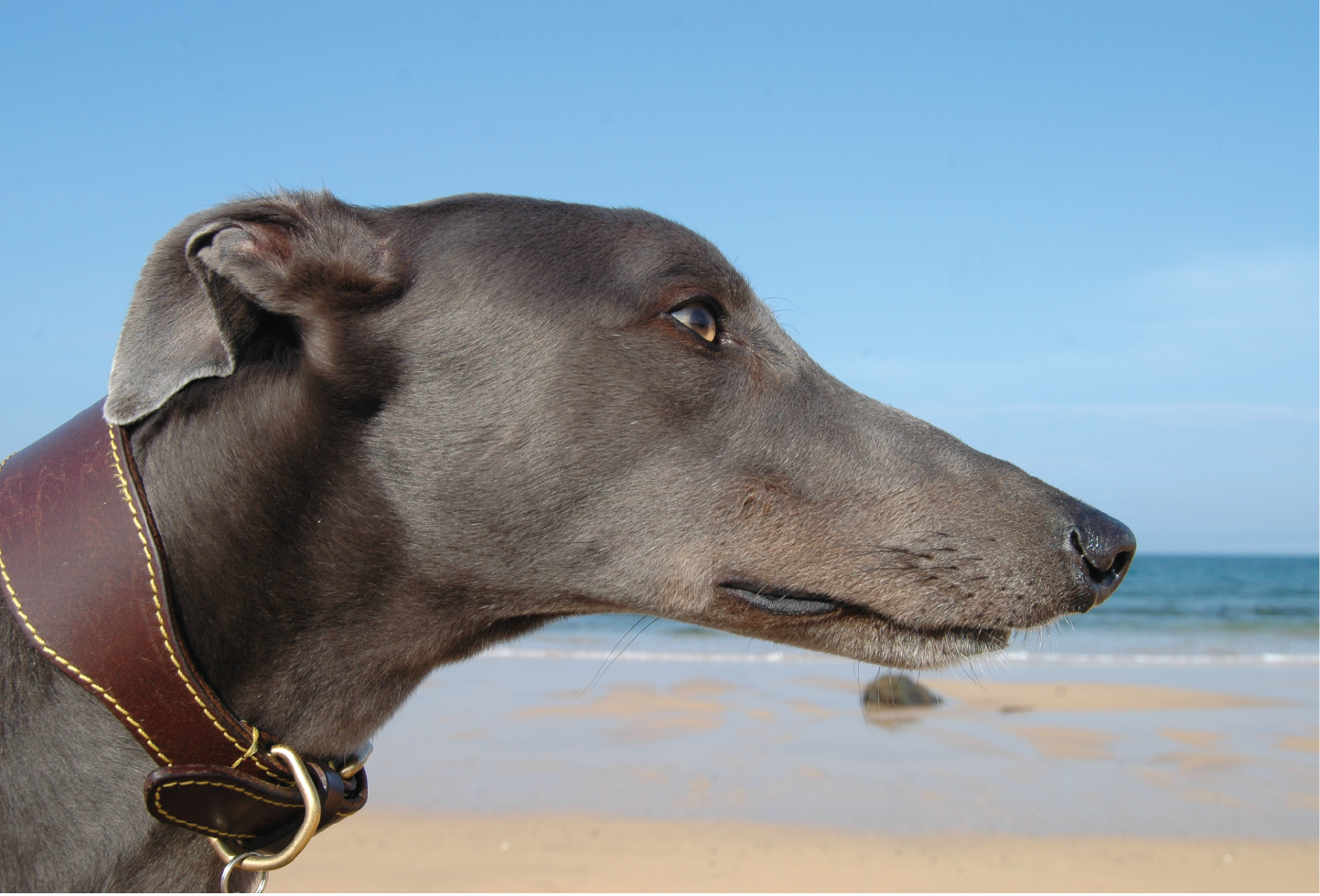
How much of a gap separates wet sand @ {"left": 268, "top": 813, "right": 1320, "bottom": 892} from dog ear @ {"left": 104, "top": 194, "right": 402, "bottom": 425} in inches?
206

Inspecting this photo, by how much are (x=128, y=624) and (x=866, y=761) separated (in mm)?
8661

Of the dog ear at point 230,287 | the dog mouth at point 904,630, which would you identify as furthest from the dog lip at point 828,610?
the dog ear at point 230,287

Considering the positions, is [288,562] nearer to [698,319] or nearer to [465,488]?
[465,488]

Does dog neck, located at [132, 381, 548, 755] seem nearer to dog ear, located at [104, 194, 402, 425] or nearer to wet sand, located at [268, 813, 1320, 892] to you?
dog ear, located at [104, 194, 402, 425]

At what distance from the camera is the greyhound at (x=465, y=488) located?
7.15ft

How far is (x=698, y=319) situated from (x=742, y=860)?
563 centimetres

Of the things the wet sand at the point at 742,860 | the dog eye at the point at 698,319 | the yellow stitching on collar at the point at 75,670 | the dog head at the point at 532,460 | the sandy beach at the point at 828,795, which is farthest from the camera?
the sandy beach at the point at 828,795

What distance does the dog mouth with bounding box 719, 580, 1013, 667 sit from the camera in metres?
2.54

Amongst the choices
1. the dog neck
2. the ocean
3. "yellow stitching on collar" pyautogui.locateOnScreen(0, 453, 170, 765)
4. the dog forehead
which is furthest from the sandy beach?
"yellow stitching on collar" pyautogui.locateOnScreen(0, 453, 170, 765)

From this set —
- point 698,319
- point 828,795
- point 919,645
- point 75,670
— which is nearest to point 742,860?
point 828,795

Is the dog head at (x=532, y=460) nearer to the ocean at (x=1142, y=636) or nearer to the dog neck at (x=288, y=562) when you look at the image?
the dog neck at (x=288, y=562)

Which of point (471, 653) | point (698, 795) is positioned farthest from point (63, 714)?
point (698, 795)

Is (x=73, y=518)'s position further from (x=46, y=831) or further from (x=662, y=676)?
(x=662, y=676)

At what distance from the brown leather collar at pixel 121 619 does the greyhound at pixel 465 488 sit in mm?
116
